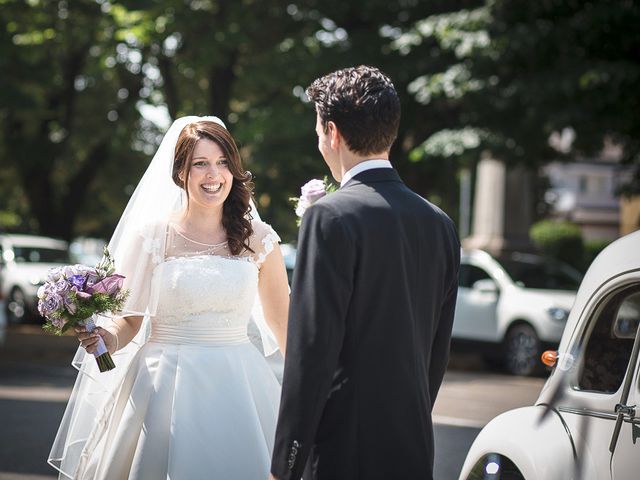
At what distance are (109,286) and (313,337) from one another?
5.49 ft

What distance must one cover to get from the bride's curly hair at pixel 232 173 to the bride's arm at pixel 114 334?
22.1 inches

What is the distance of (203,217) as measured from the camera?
472 cm

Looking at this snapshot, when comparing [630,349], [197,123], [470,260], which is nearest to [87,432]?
[197,123]

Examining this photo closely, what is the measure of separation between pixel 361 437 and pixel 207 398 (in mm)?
1467

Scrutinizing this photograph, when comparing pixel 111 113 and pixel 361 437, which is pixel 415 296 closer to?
pixel 361 437

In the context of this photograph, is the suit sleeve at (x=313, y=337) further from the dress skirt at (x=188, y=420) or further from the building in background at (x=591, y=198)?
the building in background at (x=591, y=198)

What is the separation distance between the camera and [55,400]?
11.1 m

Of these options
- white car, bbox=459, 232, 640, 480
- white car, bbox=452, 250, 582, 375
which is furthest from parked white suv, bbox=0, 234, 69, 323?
white car, bbox=459, 232, 640, 480

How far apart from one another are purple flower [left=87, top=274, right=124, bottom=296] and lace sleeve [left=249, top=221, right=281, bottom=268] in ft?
2.13

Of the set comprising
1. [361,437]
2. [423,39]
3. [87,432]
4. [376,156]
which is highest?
[423,39]

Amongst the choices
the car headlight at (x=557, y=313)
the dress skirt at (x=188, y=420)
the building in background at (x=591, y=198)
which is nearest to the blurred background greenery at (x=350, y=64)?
the car headlight at (x=557, y=313)

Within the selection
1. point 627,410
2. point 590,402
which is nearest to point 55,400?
point 590,402

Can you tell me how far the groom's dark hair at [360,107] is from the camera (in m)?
3.13

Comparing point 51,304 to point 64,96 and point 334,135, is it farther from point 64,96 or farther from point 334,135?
point 64,96
